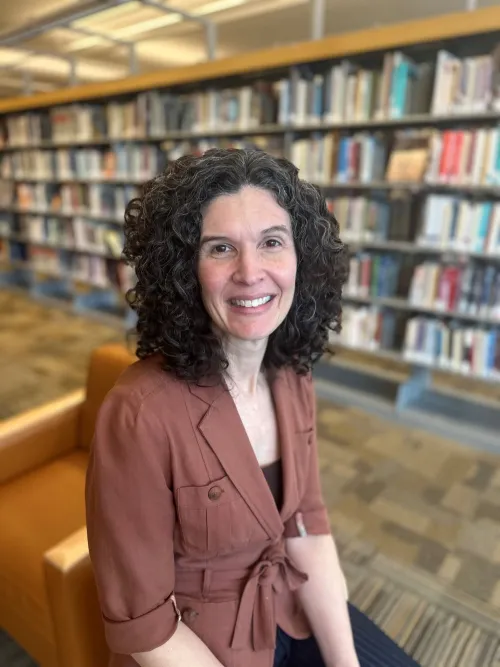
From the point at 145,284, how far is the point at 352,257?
2.37m

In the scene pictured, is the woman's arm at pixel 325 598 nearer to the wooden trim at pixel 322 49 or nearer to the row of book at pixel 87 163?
the wooden trim at pixel 322 49

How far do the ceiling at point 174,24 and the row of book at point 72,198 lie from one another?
126 centimetres

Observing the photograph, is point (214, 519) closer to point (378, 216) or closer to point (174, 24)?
point (378, 216)

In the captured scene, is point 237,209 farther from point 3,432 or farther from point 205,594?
point 3,432

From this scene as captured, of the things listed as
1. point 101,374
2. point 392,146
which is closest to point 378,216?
point 392,146

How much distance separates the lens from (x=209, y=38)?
12.0ft

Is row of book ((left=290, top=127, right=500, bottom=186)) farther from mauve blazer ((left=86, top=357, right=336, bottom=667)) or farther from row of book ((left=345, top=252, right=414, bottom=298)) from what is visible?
mauve blazer ((left=86, top=357, right=336, bottom=667))

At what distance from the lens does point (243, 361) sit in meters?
0.95

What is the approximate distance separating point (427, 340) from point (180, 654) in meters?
2.42

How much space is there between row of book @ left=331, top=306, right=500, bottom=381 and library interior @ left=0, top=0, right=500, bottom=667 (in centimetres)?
1

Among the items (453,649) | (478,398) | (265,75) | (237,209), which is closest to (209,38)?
(265,75)

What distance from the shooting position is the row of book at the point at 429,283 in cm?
258

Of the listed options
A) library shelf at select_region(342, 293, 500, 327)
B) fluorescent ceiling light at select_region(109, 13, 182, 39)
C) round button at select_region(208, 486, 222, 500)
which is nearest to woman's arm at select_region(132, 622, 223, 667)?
round button at select_region(208, 486, 222, 500)

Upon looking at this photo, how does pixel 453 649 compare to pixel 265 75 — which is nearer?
pixel 453 649
